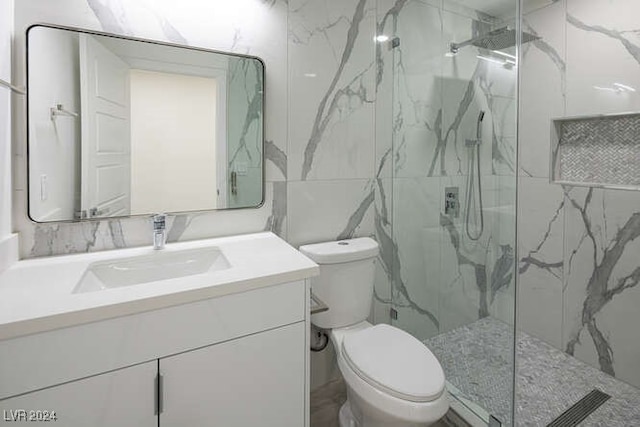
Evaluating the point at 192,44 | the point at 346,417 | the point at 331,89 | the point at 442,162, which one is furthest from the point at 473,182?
the point at 192,44

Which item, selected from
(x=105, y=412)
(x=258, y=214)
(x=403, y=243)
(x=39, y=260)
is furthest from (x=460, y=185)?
(x=39, y=260)

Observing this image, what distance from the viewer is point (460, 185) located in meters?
1.73

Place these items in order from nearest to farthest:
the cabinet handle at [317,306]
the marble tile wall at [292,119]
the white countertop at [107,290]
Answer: the white countertop at [107,290] → the marble tile wall at [292,119] → the cabinet handle at [317,306]

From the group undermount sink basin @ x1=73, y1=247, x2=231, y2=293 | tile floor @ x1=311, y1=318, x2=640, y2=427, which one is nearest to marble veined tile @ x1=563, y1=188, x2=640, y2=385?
tile floor @ x1=311, y1=318, x2=640, y2=427

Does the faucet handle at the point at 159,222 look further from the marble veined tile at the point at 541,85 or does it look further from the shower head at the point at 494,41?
the marble veined tile at the point at 541,85

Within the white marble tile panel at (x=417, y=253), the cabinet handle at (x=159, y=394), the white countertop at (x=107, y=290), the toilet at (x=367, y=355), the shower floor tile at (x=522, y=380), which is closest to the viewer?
the white countertop at (x=107, y=290)

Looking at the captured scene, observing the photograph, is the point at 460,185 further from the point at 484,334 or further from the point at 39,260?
the point at 39,260

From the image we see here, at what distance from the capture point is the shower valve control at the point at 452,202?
5.76ft

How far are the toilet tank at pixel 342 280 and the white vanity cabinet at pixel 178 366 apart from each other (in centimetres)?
43

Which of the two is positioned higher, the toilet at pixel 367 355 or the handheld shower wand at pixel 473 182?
the handheld shower wand at pixel 473 182

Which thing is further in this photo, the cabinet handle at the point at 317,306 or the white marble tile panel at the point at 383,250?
the white marble tile panel at the point at 383,250

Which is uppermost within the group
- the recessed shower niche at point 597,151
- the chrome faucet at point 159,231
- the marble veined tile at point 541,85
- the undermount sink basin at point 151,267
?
the marble veined tile at point 541,85

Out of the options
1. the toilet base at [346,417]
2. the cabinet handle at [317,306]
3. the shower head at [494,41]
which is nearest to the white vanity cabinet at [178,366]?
the cabinet handle at [317,306]

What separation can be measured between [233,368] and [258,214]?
761mm
